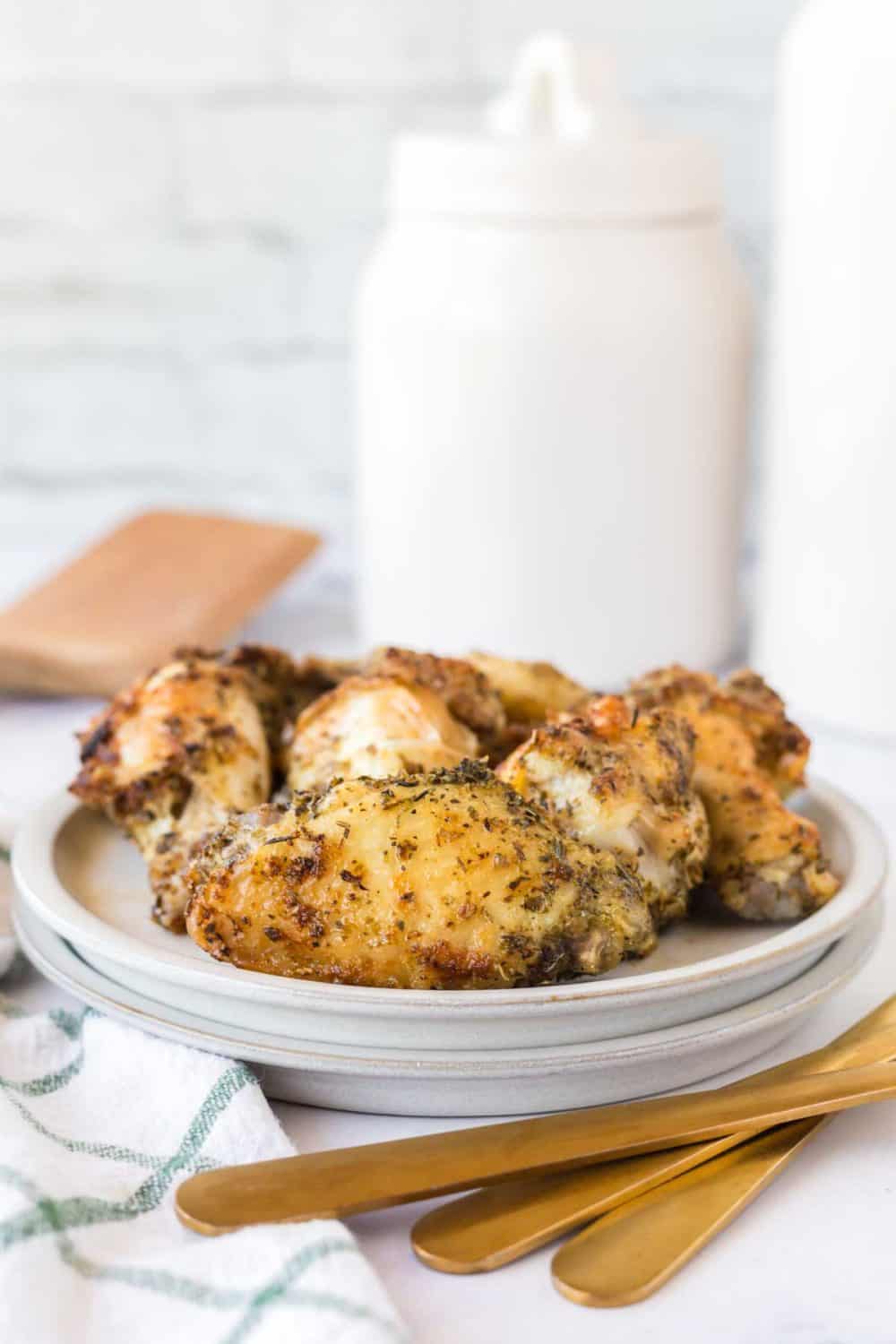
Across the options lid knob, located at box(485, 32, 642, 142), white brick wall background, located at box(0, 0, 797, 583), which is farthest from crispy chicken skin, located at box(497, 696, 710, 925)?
white brick wall background, located at box(0, 0, 797, 583)

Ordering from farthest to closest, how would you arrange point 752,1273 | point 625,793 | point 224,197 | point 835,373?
1. point 224,197
2. point 835,373
3. point 625,793
4. point 752,1273

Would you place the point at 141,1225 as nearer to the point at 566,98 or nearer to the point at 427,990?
the point at 427,990

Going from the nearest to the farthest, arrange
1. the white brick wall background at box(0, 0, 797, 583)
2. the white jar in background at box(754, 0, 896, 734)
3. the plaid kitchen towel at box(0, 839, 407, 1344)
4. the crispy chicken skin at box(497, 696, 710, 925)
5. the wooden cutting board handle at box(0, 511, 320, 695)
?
the plaid kitchen towel at box(0, 839, 407, 1344) < the crispy chicken skin at box(497, 696, 710, 925) < the white jar in background at box(754, 0, 896, 734) < the wooden cutting board handle at box(0, 511, 320, 695) < the white brick wall background at box(0, 0, 797, 583)

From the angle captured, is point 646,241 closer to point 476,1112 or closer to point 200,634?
point 200,634

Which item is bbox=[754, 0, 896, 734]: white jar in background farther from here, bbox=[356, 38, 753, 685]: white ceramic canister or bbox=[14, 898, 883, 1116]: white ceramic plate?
bbox=[14, 898, 883, 1116]: white ceramic plate

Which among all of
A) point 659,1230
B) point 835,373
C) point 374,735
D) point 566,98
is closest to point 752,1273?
point 659,1230

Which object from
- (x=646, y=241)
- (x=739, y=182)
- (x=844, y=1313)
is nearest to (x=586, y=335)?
(x=646, y=241)
